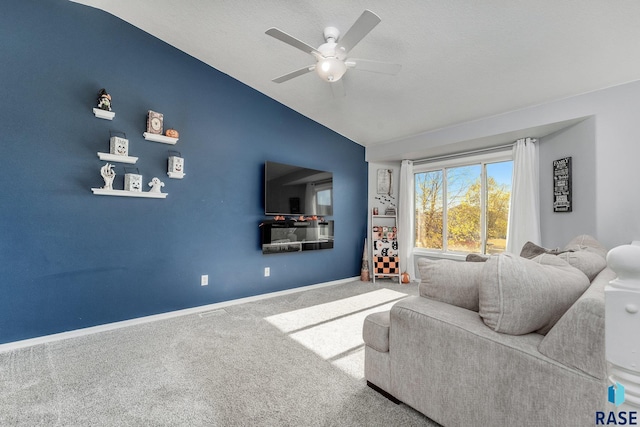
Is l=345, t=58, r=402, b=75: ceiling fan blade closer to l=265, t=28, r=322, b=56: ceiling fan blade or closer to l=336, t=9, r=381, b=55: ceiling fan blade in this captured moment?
l=336, t=9, r=381, b=55: ceiling fan blade

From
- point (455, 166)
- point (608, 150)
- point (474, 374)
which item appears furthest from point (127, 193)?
point (608, 150)

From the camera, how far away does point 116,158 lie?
2.70m

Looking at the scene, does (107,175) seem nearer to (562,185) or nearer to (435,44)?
(435,44)

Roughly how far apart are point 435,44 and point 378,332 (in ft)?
8.25

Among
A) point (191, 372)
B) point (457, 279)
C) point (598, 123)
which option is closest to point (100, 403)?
point (191, 372)

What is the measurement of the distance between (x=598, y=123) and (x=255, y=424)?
12.9 ft

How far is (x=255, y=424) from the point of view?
1477 mm

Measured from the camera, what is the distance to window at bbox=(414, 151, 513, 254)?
13.6ft

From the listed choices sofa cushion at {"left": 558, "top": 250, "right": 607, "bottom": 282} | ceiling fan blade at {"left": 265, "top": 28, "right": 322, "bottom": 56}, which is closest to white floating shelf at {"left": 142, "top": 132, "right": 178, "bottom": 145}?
ceiling fan blade at {"left": 265, "top": 28, "right": 322, "bottom": 56}

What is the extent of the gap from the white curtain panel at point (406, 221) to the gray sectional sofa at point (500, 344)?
10.8 ft

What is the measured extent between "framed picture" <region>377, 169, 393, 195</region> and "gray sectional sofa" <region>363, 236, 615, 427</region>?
363 centimetres

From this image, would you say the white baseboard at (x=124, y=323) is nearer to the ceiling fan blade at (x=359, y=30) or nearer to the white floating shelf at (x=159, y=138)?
the white floating shelf at (x=159, y=138)

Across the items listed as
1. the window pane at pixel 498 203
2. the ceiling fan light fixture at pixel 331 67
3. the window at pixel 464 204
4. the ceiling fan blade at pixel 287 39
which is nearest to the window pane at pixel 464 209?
the window at pixel 464 204

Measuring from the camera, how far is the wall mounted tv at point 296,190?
12.2ft
